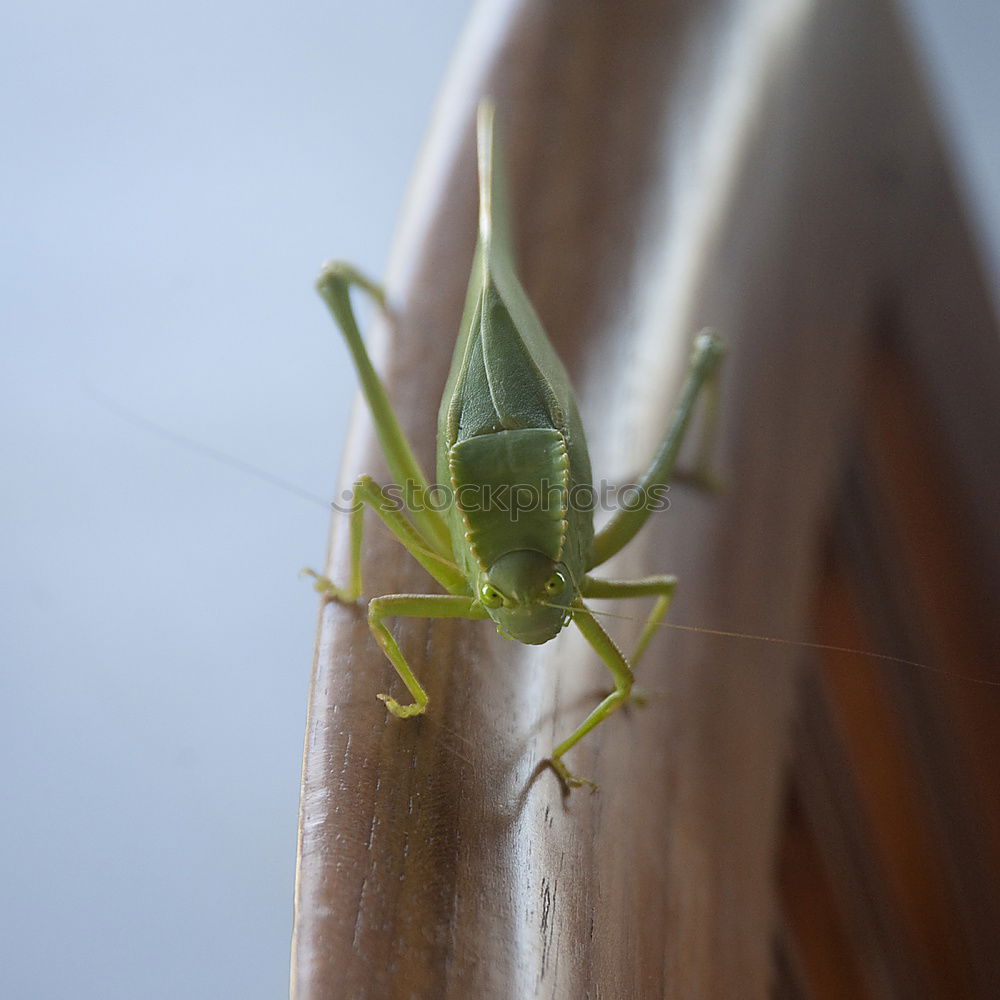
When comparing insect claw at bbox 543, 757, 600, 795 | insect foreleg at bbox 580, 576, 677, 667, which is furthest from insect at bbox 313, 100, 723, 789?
insect claw at bbox 543, 757, 600, 795

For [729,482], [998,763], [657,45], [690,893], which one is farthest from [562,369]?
[998,763]

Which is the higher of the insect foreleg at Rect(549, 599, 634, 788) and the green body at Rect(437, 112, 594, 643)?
the green body at Rect(437, 112, 594, 643)

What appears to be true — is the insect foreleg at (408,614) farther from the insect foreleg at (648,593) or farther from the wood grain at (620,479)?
the insect foreleg at (648,593)

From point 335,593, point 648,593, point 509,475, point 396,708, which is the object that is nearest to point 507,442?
point 509,475

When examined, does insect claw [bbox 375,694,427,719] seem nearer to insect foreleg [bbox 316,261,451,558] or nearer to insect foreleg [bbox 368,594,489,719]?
insect foreleg [bbox 368,594,489,719]

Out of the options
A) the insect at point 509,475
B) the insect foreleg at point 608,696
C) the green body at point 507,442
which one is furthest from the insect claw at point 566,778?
the green body at point 507,442

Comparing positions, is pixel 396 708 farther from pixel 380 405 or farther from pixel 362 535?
pixel 380 405
